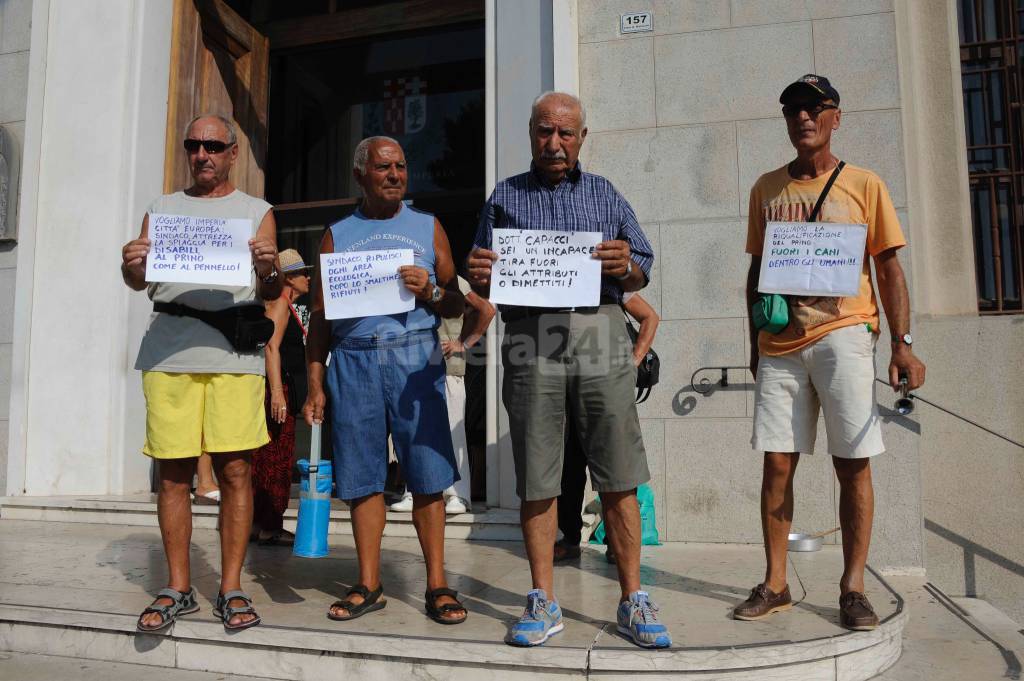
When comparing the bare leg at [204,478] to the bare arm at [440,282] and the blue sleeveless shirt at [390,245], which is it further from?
the bare arm at [440,282]

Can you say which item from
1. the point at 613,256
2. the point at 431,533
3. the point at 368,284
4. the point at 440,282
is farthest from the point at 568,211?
the point at 431,533

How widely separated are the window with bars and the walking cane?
4.53 meters

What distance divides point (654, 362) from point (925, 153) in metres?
2.79

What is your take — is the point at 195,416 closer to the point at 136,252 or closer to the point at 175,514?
the point at 175,514

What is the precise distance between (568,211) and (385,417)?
1131 mm

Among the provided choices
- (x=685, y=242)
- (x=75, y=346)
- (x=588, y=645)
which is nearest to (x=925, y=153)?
(x=685, y=242)

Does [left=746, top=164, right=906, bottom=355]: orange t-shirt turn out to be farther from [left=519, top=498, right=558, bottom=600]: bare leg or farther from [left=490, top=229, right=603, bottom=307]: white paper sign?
[left=519, top=498, right=558, bottom=600]: bare leg

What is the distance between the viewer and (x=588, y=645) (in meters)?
2.83

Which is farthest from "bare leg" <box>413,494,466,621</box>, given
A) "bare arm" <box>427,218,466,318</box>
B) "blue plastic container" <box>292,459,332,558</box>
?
"blue plastic container" <box>292,459,332,558</box>

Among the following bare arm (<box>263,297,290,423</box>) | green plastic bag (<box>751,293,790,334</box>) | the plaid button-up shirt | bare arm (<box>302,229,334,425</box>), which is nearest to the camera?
the plaid button-up shirt

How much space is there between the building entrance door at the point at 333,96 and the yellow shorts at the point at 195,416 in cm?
352

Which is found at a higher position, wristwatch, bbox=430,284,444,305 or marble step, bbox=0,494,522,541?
wristwatch, bbox=430,284,444,305

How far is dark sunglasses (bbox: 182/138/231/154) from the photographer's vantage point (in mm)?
3193

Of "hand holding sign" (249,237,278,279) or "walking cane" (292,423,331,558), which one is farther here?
"walking cane" (292,423,331,558)
